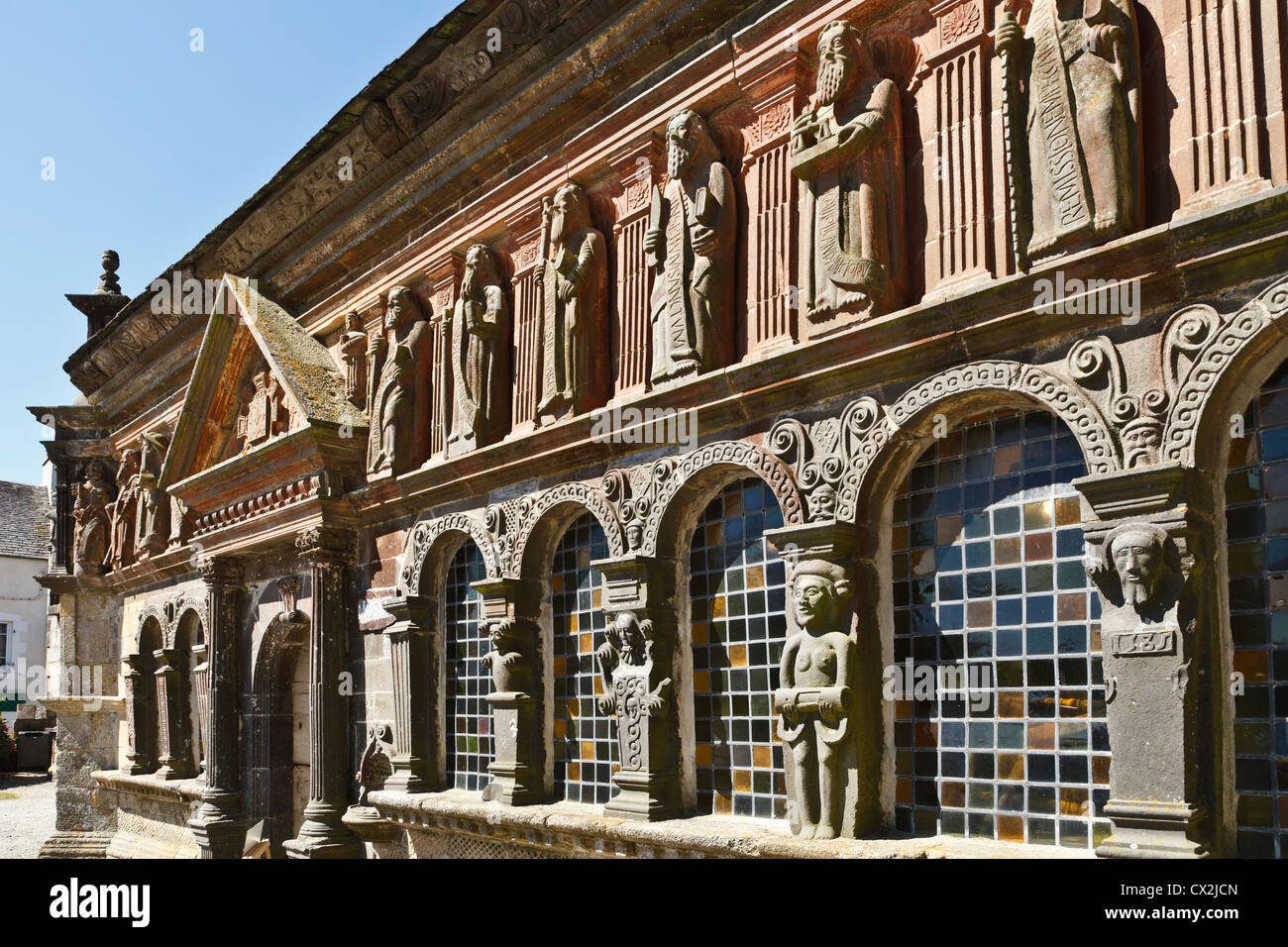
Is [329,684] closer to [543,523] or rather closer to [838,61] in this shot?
[543,523]

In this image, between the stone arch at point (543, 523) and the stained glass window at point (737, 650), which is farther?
the stone arch at point (543, 523)

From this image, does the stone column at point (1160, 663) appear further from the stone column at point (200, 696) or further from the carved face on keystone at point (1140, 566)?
the stone column at point (200, 696)

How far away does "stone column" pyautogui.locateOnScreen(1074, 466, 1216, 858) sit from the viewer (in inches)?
181

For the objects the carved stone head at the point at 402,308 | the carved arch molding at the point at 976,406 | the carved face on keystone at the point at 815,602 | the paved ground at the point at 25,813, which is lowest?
the paved ground at the point at 25,813

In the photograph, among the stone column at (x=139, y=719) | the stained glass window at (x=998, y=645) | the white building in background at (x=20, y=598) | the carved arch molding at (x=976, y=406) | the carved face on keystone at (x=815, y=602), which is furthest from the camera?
the white building in background at (x=20, y=598)

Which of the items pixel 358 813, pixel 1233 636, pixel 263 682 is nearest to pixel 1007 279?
pixel 1233 636

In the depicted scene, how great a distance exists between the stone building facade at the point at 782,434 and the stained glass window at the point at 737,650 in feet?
0.09

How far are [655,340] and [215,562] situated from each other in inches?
290

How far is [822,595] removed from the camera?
604cm

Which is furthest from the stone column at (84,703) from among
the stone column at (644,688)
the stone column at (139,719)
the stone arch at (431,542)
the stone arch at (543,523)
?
the stone column at (644,688)

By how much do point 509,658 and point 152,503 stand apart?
9897 mm

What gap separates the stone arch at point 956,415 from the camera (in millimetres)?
5039

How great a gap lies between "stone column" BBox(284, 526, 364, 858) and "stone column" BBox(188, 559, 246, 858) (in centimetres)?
236

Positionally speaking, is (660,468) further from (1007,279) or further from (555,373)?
(1007,279)
